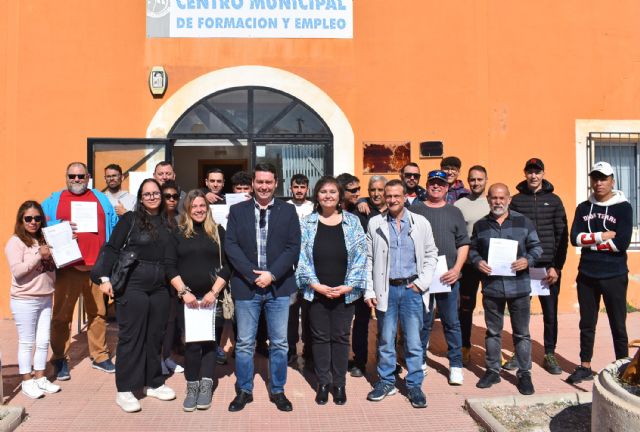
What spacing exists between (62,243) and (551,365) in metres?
4.75

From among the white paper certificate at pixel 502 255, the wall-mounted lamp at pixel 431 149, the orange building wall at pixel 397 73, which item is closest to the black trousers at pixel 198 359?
the white paper certificate at pixel 502 255

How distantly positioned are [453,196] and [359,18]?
10.8 feet

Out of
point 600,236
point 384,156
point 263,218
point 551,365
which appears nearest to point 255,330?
point 263,218

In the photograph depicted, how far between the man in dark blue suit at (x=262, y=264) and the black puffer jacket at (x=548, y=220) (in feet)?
7.88

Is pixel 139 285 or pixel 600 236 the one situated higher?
pixel 600 236

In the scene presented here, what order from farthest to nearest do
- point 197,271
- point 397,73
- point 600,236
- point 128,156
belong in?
1. point 397,73
2. point 128,156
3. point 600,236
4. point 197,271

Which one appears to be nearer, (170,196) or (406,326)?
(406,326)

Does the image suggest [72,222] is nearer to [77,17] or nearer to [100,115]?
[100,115]

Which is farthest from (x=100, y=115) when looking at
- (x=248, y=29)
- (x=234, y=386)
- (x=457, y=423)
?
(x=457, y=423)

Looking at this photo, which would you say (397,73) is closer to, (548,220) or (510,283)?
(548,220)

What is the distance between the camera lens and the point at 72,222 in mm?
4887

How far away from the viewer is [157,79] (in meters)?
7.19

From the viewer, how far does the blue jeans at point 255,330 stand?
4219mm

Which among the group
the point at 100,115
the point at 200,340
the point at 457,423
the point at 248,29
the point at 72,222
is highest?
the point at 248,29
